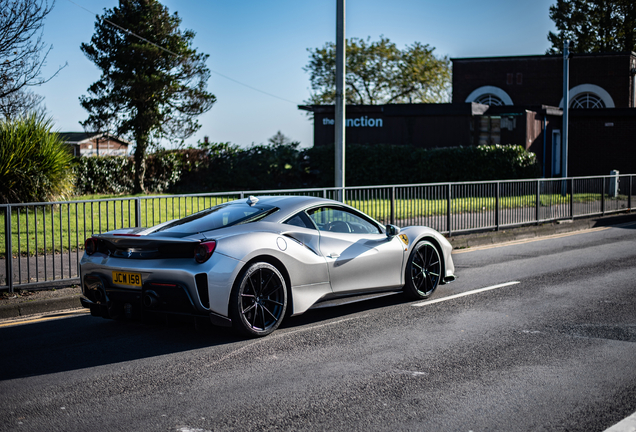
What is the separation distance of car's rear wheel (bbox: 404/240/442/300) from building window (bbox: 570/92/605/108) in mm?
37300

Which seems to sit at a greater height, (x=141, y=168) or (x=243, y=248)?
(x=141, y=168)

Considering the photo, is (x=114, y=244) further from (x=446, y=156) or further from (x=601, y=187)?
(x=446, y=156)

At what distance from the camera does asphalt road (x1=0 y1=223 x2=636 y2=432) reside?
4.04m

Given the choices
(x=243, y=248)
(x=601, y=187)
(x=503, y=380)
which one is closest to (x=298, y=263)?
(x=243, y=248)

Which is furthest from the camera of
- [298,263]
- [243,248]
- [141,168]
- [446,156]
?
[141,168]

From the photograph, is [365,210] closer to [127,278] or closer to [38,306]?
[38,306]

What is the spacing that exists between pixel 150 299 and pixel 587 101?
4114cm

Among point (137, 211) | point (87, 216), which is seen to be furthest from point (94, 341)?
point (137, 211)

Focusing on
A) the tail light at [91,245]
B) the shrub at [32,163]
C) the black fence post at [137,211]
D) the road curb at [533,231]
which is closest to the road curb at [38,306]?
the black fence post at [137,211]

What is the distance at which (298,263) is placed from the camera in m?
6.23

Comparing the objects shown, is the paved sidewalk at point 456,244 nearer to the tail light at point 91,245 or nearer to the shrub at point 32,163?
the tail light at point 91,245

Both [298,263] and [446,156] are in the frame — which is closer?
[298,263]

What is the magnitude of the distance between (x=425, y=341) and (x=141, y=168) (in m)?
24.0

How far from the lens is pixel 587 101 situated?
4106 cm
